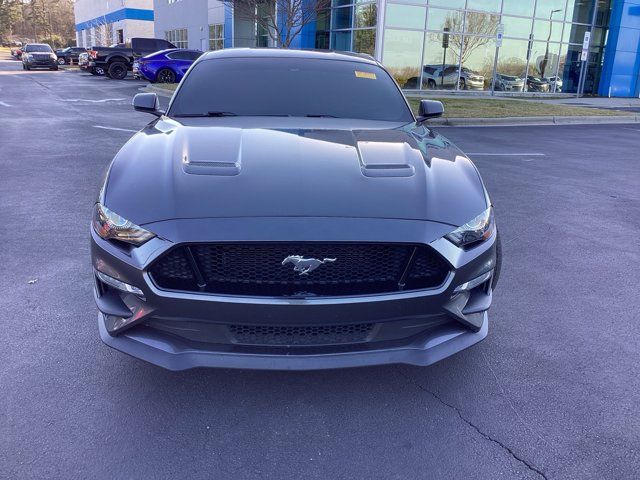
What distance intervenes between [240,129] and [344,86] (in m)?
1.19

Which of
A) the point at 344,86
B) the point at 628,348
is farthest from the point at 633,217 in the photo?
the point at 344,86

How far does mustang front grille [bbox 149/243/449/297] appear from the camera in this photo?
7.55 ft

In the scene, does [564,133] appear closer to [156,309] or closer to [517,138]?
[517,138]

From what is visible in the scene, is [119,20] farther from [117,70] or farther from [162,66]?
[162,66]

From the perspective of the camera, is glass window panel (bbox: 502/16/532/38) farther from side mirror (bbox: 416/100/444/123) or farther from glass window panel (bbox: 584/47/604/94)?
side mirror (bbox: 416/100/444/123)

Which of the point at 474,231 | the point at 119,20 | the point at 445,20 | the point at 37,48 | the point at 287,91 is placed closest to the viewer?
the point at 474,231

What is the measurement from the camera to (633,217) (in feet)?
19.8

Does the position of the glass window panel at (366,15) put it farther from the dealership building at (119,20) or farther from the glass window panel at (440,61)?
the dealership building at (119,20)

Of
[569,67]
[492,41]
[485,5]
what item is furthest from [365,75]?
[569,67]

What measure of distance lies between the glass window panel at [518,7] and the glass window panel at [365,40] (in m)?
6.06

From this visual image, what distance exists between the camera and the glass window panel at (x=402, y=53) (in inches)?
842

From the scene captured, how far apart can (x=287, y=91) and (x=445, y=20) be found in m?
20.4

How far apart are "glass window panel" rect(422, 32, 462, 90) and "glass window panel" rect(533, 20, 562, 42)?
410 cm

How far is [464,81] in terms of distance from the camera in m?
23.0
